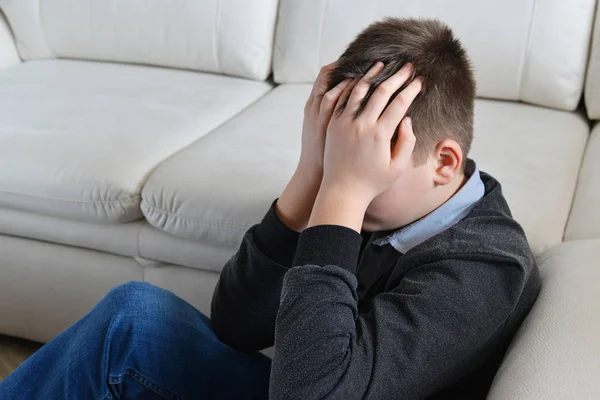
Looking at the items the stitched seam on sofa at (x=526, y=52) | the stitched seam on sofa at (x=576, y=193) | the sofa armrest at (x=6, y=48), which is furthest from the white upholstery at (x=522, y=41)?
the sofa armrest at (x=6, y=48)

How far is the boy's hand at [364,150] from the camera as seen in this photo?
704mm

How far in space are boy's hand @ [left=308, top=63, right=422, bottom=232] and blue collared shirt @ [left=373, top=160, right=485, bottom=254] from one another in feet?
0.32

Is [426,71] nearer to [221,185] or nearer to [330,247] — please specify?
[330,247]

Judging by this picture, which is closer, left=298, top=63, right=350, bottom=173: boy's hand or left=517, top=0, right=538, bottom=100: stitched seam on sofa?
left=298, top=63, right=350, bottom=173: boy's hand

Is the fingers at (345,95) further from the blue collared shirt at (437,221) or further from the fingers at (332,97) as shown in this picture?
the blue collared shirt at (437,221)

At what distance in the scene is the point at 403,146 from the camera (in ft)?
2.34

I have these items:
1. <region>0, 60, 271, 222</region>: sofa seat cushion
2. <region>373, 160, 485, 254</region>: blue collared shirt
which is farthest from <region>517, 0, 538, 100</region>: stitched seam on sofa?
<region>373, 160, 485, 254</region>: blue collared shirt

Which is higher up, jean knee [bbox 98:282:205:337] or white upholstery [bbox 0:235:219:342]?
jean knee [bbox 98:282:205:337]

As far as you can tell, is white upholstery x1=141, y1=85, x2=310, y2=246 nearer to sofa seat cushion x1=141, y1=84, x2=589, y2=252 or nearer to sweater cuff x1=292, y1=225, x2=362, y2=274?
sofa seat cushion x1=141, y1=84, x2=589, y2=252

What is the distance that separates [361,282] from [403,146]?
227 millimetres

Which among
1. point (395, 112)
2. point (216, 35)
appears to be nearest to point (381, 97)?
point (395, 112)

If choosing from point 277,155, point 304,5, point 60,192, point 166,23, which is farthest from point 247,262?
point 166,23

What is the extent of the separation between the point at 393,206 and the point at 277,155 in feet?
1.71

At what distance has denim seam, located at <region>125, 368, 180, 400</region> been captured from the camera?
84 cm
